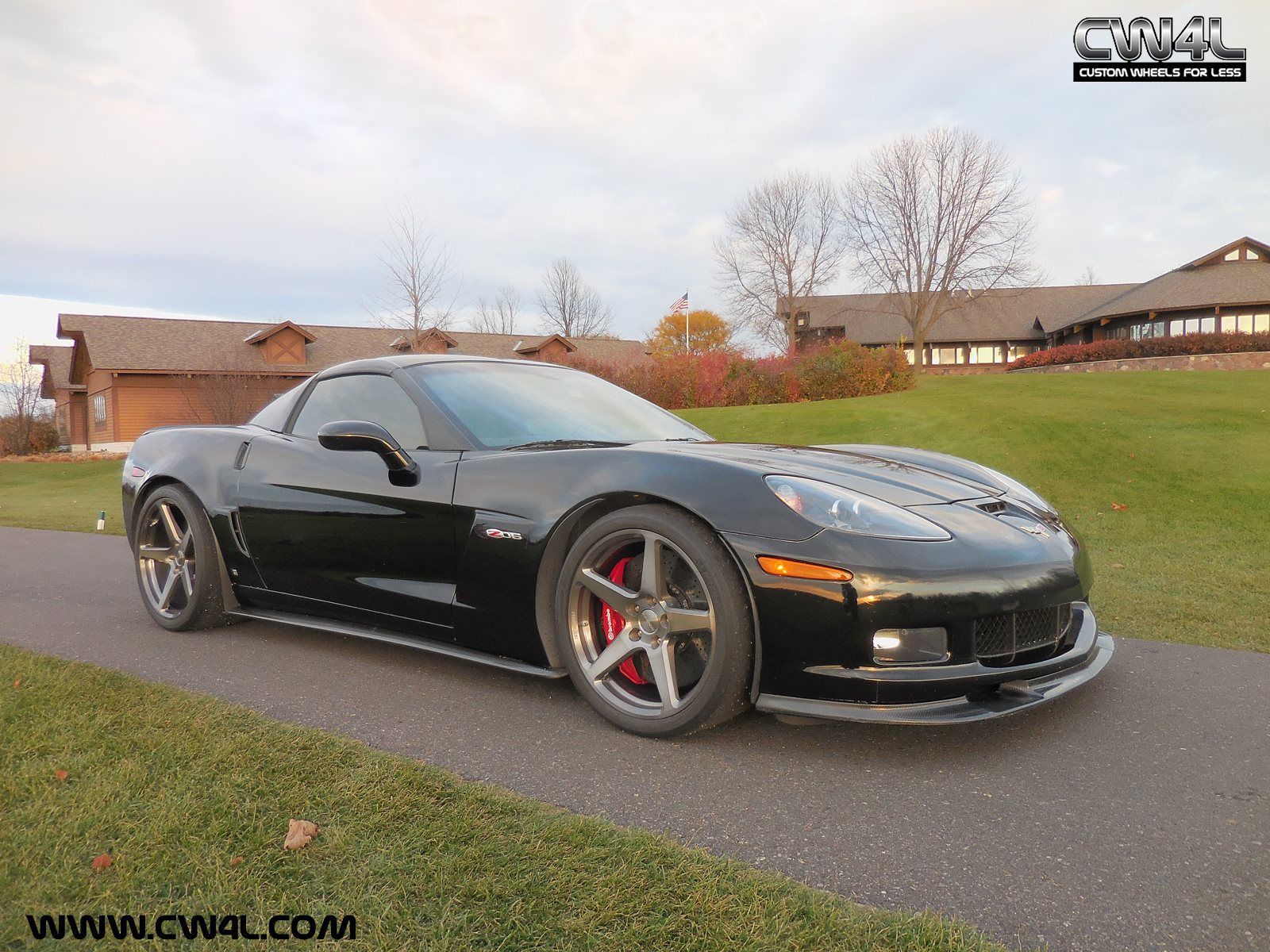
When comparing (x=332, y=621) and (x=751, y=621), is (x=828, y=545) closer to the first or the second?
(x=751, y=621)

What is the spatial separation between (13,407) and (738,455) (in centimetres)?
4598

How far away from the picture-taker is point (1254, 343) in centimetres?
2753

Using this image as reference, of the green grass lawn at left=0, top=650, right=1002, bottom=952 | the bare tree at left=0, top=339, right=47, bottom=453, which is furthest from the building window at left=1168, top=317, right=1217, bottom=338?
the bare tree at left=0, top=339, right=47, bottom=453

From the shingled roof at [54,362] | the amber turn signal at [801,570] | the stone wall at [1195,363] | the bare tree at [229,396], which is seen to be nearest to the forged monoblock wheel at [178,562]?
the amber turn signal at [801,570]

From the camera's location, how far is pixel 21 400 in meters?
37.2

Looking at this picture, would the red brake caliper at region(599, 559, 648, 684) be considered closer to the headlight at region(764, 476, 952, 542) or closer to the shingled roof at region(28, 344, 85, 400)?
the headlight at region(764, 476, 952, 542)

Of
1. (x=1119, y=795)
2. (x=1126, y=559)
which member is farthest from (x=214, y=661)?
(x=1126, y=559)

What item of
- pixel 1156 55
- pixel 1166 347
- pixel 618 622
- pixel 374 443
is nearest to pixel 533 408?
pixel 374 443

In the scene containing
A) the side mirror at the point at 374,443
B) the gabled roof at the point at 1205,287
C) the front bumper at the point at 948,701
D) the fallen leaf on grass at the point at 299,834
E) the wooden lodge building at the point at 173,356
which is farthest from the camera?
the gabled roof at the point at 1205,287

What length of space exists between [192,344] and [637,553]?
120 ft

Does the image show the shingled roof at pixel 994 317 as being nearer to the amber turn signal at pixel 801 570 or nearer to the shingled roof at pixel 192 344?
the shingled roof at pixel 192 344

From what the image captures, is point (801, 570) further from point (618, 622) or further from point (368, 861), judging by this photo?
point (368, 861)

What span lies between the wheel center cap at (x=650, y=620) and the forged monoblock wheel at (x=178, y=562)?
7.95 feet

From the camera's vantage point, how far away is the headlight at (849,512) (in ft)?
8.09
